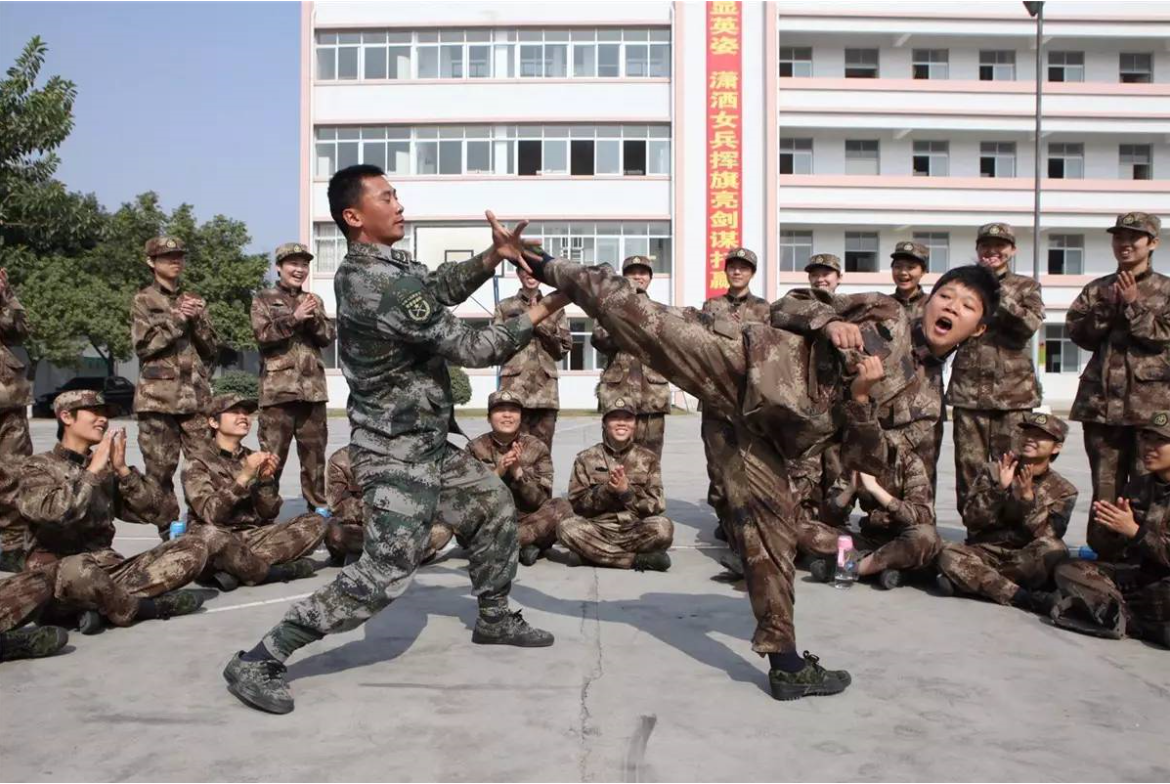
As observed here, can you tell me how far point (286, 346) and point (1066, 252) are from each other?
3187cm

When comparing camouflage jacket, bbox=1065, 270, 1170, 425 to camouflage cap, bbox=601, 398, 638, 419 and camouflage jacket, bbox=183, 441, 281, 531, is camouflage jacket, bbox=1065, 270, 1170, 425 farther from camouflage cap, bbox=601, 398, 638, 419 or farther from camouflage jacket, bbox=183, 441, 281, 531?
camouflage jacket, bbox=183, 441, 281, 531

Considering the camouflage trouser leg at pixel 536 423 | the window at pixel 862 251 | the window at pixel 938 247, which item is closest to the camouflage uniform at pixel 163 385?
the camouflage trouser leg at pixel 536 423

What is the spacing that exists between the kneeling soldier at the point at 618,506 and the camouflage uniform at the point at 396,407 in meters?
2.18

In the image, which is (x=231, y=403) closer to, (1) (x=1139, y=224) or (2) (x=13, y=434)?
(2) (x=13, y=434)

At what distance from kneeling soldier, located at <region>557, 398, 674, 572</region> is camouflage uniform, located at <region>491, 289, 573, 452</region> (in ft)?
3.20

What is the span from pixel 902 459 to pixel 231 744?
4447mm

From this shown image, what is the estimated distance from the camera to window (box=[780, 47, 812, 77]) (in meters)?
32.7

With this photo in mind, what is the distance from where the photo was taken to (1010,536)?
223 inches

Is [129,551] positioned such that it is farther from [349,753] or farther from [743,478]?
[743,478]

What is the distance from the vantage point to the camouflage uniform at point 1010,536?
5430mm

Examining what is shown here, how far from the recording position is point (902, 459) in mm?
6176

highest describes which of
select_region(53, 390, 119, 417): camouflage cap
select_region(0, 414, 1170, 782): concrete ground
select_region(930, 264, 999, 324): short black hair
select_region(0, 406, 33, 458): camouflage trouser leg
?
select_region(930, 264, 999, 324): short black hair

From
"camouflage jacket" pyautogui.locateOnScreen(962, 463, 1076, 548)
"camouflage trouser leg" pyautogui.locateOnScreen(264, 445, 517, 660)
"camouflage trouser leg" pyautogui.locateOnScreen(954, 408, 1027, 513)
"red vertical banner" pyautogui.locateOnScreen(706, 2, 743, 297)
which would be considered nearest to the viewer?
"camouflage trouser leg" pyautogui.locateOnScreen(264, 445, 517, 660)

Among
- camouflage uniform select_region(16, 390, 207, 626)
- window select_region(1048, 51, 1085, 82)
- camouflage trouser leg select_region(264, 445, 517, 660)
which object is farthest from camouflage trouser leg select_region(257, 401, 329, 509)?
window select_region(1048, 51, 1085, 82)
